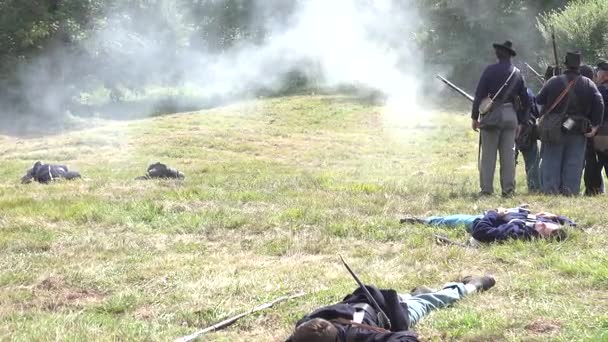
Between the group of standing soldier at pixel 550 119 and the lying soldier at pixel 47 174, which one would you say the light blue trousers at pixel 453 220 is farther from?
the lying soldier at pixel 47 174

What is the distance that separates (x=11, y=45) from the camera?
27.5 m

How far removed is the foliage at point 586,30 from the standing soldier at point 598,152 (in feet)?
49.6

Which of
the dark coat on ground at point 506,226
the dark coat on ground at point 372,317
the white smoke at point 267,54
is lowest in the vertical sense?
the dark coat on ground at point 506,226

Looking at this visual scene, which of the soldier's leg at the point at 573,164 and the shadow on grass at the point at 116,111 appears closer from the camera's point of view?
the soldier's leg at the point at 573,164

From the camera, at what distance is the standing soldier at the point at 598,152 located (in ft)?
31.3

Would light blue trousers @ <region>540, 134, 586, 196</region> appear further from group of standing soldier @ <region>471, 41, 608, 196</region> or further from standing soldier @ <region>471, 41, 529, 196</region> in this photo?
standing soldier @ <region>471, 41, 529, 196</region>

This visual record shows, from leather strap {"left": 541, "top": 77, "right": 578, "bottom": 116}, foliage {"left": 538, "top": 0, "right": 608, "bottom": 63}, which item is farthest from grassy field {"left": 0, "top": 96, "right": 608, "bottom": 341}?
foliage {"left": 538, "top": 0, "right": 608, "bottom": 63}

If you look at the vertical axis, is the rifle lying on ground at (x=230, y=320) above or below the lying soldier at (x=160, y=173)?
above

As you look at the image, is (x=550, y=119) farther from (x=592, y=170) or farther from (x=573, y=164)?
(x=592, y=170)

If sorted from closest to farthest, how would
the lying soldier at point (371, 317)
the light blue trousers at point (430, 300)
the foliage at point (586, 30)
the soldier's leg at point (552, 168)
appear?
the lying soldier at point (371, 317) → the light blue trousers at point (430, 300) → the soldier's leg at point (552, 168) → the foliage at point (586, 30)

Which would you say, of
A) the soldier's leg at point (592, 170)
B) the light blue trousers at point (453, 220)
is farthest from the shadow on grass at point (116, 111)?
the light blue trousers at point (453, 220)

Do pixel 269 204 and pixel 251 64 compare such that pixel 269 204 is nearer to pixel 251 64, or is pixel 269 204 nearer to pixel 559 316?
pixel 559 316

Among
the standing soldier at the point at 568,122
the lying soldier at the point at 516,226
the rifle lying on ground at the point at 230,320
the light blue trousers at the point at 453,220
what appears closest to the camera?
the rifle lying on ground at the point at 230,320

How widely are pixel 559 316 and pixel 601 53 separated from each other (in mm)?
21592
